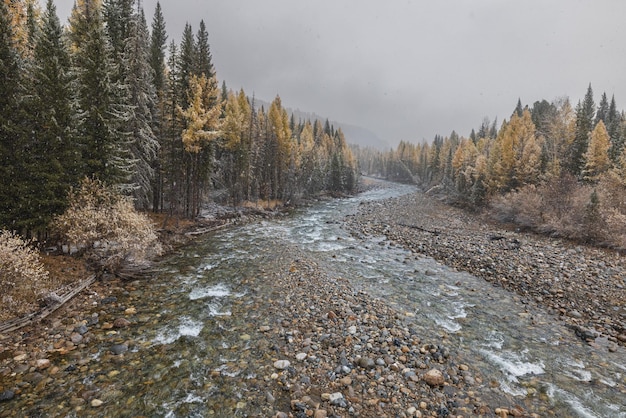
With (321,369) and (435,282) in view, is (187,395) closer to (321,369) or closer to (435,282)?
(321,369)

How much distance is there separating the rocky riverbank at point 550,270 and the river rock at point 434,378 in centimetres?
687

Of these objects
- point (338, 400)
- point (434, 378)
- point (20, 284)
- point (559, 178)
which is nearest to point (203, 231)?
point (20, 284)

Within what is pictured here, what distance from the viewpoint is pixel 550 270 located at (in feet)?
53.9

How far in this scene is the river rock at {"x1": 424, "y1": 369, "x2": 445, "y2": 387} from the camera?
7211 millimetres

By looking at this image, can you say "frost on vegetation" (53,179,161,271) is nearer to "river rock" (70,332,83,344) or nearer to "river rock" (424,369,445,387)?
"river rock" (70,332,83,344)

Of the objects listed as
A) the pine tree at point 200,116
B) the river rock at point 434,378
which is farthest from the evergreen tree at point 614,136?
the pine tree at point 200,116

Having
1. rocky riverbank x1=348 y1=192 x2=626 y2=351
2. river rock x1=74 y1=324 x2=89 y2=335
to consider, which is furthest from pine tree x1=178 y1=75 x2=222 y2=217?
river rock x1=74 y1=324 x2=89 y2=335

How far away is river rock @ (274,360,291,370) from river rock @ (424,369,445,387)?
3.64 m

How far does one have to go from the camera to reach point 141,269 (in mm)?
14336

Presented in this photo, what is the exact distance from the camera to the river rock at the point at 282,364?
7.70 m

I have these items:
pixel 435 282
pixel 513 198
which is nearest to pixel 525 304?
pixel 435 282

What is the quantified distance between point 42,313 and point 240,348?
6.71 m

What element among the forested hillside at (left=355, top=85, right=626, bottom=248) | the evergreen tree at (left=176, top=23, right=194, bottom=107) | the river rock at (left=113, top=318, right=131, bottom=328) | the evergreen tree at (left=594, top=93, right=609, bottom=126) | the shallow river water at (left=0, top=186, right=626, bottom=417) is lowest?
the shallow river water at (left=0, top=186, right=626, bottom=417)

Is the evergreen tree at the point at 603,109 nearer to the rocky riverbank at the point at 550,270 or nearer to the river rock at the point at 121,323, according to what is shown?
the rocky riverbank at the point at 550,270
